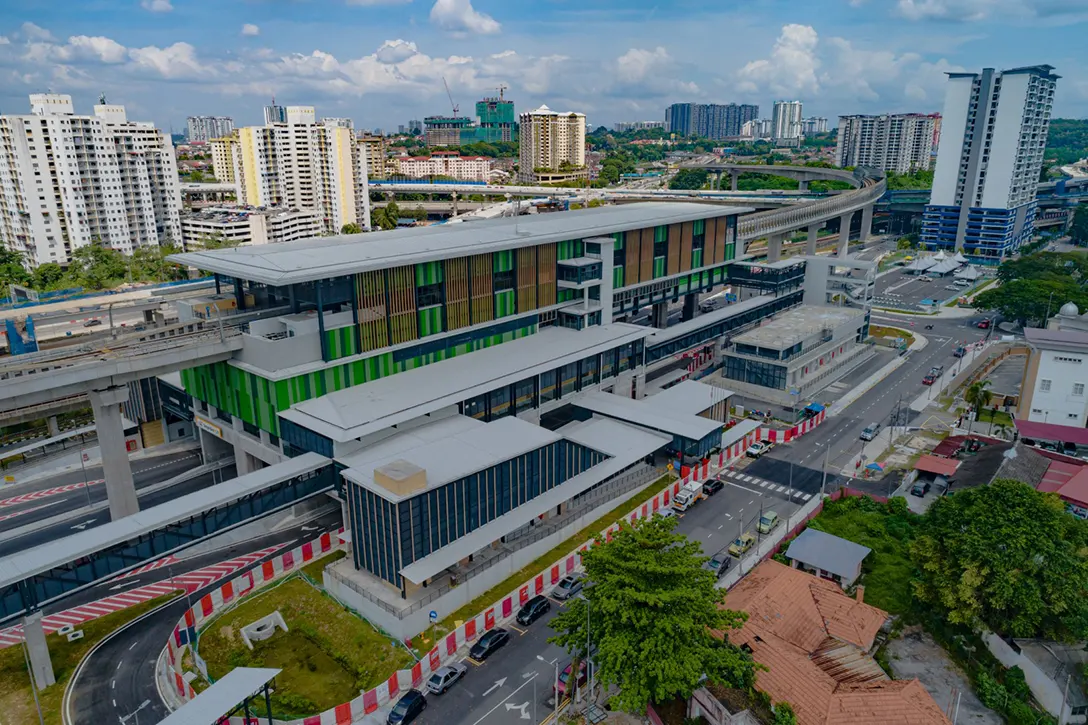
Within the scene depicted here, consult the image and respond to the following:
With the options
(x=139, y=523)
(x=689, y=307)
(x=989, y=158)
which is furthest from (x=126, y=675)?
(x=989, y=158)

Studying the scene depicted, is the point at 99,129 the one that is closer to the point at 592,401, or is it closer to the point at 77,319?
the point at 77,319

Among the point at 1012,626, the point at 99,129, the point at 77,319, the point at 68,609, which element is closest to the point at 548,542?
the point at 1012,626

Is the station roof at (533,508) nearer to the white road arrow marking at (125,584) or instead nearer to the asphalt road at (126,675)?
the asphalt road at (126,675)

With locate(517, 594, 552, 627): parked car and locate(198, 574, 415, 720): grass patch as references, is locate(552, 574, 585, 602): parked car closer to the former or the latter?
locate(517, 594, 552, 627): parked car

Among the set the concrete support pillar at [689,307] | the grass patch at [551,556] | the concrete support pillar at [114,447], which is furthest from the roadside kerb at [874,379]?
the concrete support pillar at [114,447]

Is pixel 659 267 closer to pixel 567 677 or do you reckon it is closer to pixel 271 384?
pixel 271 384
